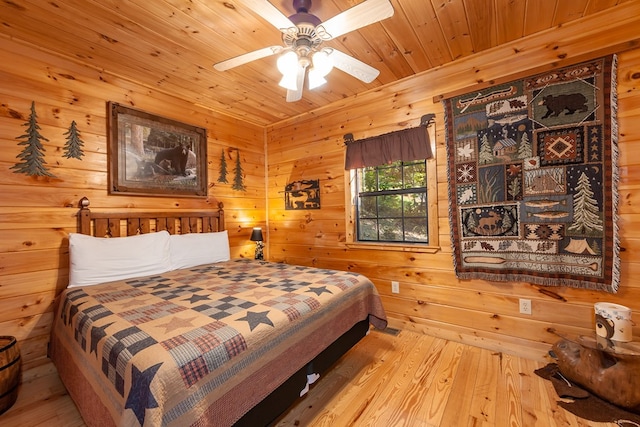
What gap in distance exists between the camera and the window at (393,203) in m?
2.71

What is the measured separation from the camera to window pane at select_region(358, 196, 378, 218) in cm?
302

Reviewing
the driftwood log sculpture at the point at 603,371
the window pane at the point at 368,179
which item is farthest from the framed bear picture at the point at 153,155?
the driftwood log sculpture at the point at 603,371

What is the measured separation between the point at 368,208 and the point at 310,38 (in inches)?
74.6

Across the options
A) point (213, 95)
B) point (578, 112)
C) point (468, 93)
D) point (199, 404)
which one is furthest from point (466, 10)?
point (199, 404)

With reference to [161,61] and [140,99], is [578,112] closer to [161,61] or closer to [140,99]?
[161,61]

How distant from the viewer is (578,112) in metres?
1.87

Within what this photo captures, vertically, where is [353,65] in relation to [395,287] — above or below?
above

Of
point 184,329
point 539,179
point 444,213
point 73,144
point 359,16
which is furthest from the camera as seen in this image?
point 444,213

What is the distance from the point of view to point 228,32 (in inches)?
75.9

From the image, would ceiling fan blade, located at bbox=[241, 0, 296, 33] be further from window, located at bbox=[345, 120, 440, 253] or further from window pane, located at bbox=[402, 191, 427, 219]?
window pane, located at bbox=[402, 191, 427, 219]

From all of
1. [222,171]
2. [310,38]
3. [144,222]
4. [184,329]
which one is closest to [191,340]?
[184,329]

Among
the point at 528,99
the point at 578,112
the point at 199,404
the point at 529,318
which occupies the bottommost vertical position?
the point at 529,318

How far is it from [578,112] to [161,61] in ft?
10.8

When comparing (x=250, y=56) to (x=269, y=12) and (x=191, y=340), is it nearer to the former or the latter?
(x=269, y=12)
